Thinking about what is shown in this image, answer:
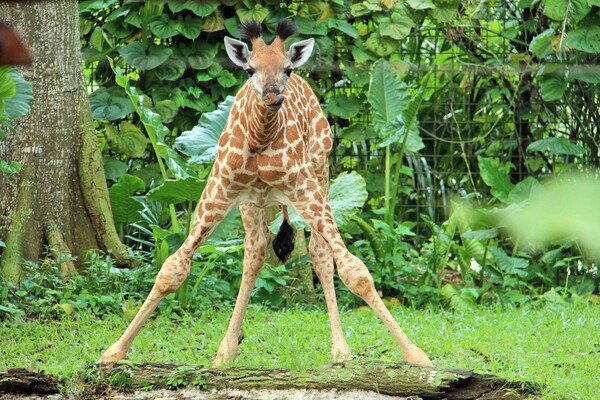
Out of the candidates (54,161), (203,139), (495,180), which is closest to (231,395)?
(203,139)

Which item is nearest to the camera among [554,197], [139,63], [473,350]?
[554,197]

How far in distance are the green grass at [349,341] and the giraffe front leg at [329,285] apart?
0.19m

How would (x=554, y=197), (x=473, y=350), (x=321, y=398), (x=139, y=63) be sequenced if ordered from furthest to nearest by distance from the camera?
(x=139, y=63) → (x=473, y=350) → (x=321, y=398) → (x=554, y=197)

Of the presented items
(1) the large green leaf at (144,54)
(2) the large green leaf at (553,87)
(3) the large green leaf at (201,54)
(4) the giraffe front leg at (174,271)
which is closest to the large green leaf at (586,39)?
(2) the large green leaf at (553,87)

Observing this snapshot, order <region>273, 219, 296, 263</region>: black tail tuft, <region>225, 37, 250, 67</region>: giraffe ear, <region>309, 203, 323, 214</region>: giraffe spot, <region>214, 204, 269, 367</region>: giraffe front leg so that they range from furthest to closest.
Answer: <region>273, 219, 296, 263</region>: black tail tuft
<region>214, 204, 269, 367</region>: giraffe front leg
<region>309, 203, 323, 214</region>: giraffe spot
<region>225, 37, 250, 67</region>: giraffe ear

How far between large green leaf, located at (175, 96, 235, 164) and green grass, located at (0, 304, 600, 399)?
1216 mm

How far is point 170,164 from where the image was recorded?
641cm

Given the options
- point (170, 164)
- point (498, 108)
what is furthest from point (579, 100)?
point (170, 164)

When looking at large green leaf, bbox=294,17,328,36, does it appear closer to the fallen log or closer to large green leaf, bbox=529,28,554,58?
large green leaf, bbox=529,28,554,58

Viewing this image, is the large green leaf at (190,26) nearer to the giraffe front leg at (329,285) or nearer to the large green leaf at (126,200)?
the large green leaf at (126,200)

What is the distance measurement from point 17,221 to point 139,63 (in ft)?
6.58

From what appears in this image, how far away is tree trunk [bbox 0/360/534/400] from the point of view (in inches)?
153

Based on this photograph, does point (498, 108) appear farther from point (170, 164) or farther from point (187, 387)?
point (187, 387)

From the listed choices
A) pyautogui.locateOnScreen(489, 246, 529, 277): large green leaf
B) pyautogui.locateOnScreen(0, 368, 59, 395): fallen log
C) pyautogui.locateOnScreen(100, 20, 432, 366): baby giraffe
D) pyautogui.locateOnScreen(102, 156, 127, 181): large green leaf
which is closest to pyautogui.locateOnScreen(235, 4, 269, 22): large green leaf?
pyautogui.locateOnScreen(102, 156, 127, 181): large green leaf
